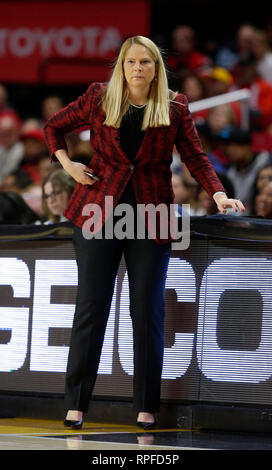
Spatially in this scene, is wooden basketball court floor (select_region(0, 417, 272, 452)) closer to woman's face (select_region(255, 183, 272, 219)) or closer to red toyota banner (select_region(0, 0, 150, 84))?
woman's face (select_region(255, 183, 272, 219))

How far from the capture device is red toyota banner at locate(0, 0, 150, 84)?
11.1 metres

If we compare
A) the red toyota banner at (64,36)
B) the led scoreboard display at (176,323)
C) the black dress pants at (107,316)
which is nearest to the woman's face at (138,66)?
the black dress pants at (107,316)

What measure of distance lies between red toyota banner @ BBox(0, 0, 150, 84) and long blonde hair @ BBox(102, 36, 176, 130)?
21.5 feet

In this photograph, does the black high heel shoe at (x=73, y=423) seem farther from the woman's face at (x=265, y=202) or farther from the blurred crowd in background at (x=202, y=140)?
the woman's face at (x=265, y=202)

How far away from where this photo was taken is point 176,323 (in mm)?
4836

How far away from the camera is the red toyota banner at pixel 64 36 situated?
36.5ft

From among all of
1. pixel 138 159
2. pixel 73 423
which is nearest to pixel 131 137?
pixel 138 159

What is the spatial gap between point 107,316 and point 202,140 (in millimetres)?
3908

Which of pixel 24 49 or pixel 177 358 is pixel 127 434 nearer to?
pixel 177 358

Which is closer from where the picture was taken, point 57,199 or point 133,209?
point 133,209

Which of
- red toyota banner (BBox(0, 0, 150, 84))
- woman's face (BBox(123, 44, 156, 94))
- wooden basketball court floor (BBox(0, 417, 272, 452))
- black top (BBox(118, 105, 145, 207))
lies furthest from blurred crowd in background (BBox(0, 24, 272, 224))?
wooden basketball court floor (BBox(0, 417, 272, 452))

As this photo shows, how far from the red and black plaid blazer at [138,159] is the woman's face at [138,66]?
0.60 feet

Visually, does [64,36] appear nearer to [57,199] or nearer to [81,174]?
[57,199]
